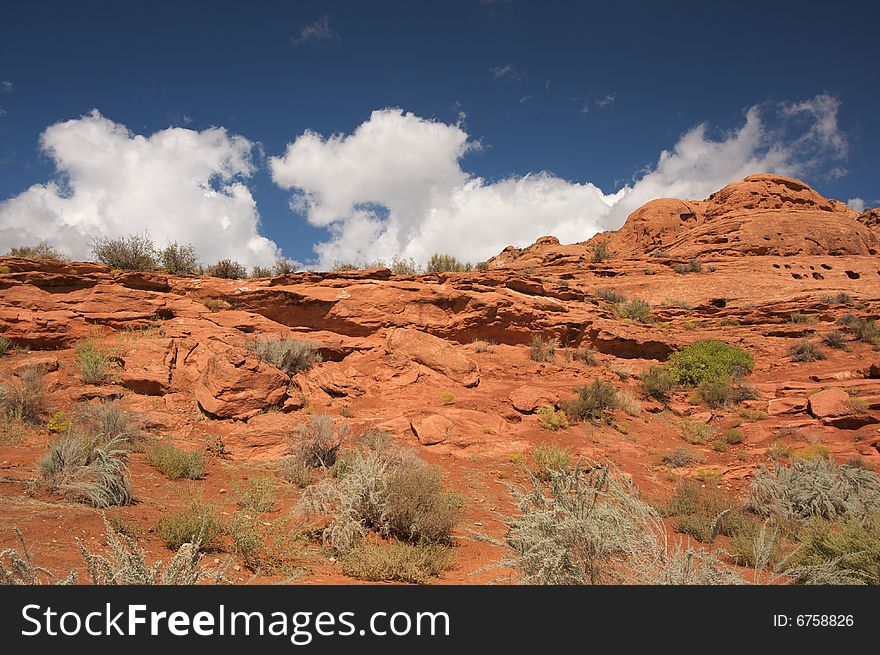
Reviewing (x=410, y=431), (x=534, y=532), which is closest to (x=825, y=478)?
(x=534, y=532)

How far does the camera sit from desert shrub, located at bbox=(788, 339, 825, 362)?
1266cm

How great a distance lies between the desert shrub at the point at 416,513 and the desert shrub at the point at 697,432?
635 cm

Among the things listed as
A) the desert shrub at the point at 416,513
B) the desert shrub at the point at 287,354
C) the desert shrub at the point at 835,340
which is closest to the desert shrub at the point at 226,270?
the desert shrub at the point at 287,354

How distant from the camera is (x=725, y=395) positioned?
1053 cm

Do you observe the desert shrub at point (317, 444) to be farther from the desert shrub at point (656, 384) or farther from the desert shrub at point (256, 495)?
the desert shrub at point (656, 384)

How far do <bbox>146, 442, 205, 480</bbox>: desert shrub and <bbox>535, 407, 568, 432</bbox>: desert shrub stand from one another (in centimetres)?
628

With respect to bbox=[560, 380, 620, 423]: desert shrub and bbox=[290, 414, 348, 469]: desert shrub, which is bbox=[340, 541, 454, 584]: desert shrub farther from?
bbox=[560, 380, 620, 423]: desert shrub

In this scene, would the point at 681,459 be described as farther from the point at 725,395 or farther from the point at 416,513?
the point at 416,513

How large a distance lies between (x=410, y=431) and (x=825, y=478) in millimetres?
6288

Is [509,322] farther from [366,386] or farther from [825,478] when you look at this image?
[825,478]

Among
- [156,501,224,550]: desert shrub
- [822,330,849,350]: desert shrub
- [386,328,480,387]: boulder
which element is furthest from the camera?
[822,330,849,350]: desert shrub

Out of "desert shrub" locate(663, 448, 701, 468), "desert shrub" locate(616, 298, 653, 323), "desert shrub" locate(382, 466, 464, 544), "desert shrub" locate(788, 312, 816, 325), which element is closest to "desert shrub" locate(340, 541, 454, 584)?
"desert shrub" locate(382, 466, 464, 544)

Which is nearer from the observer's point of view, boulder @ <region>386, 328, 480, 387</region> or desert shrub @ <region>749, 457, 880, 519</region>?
desert shrub @ <region>749, 457, 880, 519</region>

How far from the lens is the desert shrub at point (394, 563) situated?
3934 mm
